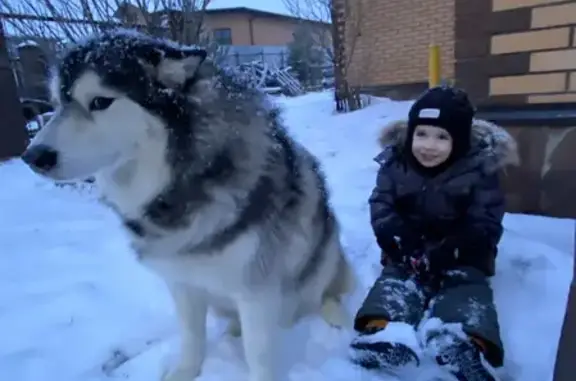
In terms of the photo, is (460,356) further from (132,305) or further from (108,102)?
(132,305)

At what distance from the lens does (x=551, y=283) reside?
6.68ft

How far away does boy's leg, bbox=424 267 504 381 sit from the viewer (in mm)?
1473

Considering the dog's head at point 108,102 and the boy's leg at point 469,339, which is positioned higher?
the dog's head at point 108,102

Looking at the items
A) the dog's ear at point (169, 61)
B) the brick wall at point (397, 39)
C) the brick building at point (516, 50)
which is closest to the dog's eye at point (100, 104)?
the dog's ear at point (169, 61)

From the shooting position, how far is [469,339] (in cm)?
150

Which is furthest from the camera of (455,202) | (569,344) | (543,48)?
(543,48)

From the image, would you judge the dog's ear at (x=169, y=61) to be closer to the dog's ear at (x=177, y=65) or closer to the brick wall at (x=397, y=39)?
the dog's ear at (x=177, y=65)

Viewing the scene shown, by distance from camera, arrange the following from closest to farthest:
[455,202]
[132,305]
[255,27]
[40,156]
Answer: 1. [40,156]
2. [455,202]
3. [132,305]
4. [255,27]

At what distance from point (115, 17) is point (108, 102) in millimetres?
3349

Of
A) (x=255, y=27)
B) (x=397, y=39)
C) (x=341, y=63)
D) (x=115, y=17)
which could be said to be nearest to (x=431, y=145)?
(x=115, y=17)

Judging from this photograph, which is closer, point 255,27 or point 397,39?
point 397,39

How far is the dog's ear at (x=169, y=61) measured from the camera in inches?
47.8

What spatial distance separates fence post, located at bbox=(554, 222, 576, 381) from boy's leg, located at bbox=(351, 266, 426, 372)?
0.60 metres

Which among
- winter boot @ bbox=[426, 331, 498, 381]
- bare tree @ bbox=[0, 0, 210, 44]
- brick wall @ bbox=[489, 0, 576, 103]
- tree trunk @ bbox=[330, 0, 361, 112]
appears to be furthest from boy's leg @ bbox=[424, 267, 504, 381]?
tree trunk @ bbox=[330, 0, 361, 112]
